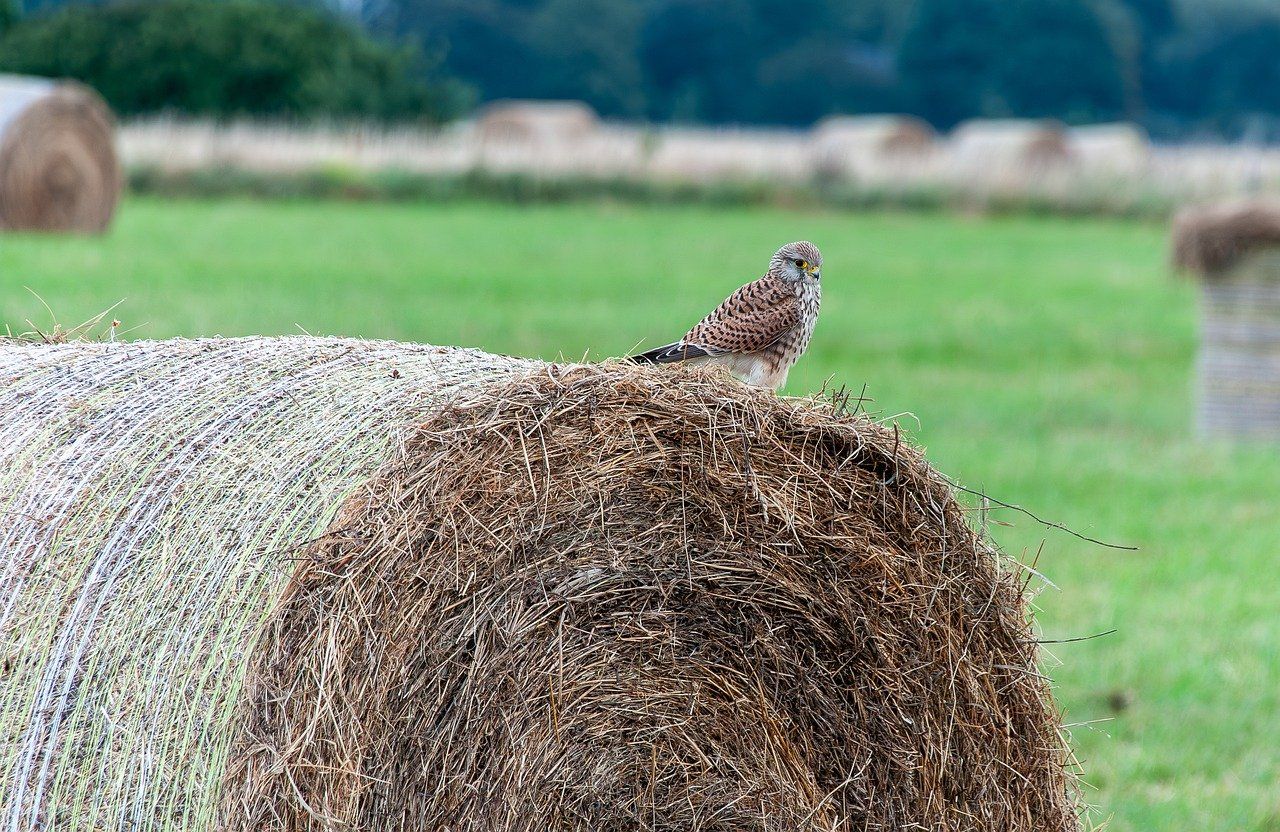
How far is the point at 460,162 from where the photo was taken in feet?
115

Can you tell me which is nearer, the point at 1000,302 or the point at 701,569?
the point at 701,569

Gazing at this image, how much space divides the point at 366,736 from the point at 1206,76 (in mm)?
85053

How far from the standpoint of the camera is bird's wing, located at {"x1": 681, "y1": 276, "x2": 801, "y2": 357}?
4934mm

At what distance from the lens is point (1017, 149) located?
40.9m

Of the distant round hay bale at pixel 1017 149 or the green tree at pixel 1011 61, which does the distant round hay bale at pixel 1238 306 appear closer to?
the distant round hay bale at pixel 1017 149

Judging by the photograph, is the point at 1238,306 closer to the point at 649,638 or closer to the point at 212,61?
the point at 649,638

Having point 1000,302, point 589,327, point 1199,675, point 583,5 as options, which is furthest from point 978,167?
point 583,5

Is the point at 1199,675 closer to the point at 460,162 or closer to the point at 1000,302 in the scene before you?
the point at 1000,302

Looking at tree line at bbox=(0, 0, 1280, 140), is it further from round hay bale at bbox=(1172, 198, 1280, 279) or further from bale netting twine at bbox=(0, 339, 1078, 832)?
bale netting twine at bbox=(0, 339, 1078, 832)

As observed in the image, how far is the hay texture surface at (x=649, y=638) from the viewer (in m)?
3.78

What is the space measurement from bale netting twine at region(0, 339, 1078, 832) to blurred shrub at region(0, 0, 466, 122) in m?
42.8

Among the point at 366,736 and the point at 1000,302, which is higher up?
the point at 366,736

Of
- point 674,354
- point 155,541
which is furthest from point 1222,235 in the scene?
point 155,541

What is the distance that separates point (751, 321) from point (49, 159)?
57.6 feet
